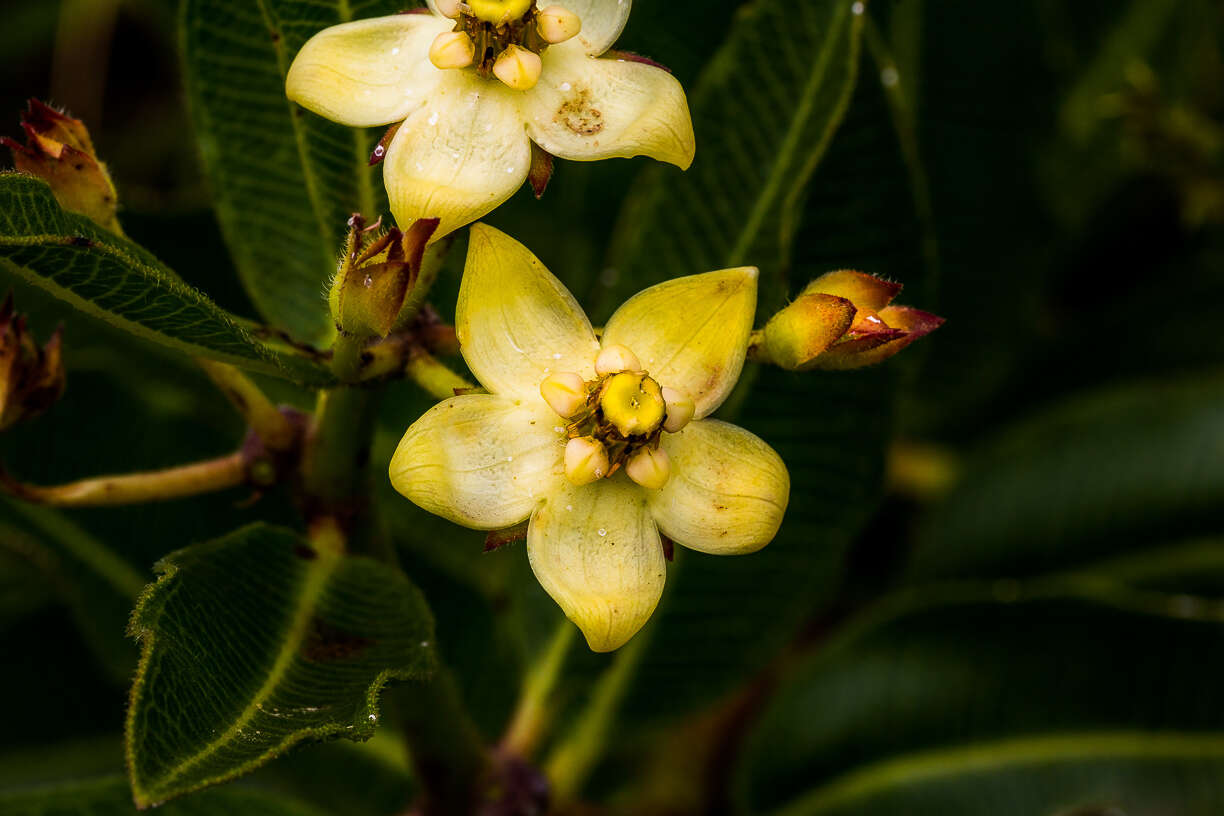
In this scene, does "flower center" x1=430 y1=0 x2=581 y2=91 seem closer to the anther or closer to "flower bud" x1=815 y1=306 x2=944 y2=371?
the anther

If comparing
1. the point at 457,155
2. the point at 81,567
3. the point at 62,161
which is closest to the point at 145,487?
the point at 62,161

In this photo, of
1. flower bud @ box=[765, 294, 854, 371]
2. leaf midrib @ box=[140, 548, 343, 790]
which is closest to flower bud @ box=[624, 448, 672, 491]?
flower bud @ box=[765, 294, 854, 371]

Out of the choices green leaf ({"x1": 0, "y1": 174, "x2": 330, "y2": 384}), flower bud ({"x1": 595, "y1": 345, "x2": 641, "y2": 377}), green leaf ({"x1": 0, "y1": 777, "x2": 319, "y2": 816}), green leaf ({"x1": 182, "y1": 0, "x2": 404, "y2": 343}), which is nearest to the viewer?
green leaf ({"x1": 0, "y1": 174, "x2": 330, "y2": 384})

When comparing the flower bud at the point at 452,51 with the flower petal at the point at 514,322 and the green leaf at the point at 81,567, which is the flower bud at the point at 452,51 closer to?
the flower petal at the point at 514,322

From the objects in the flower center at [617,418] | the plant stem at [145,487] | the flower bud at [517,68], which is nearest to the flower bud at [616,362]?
the flower center at [617,418]

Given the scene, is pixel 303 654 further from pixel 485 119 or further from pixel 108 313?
pixel 485 119
